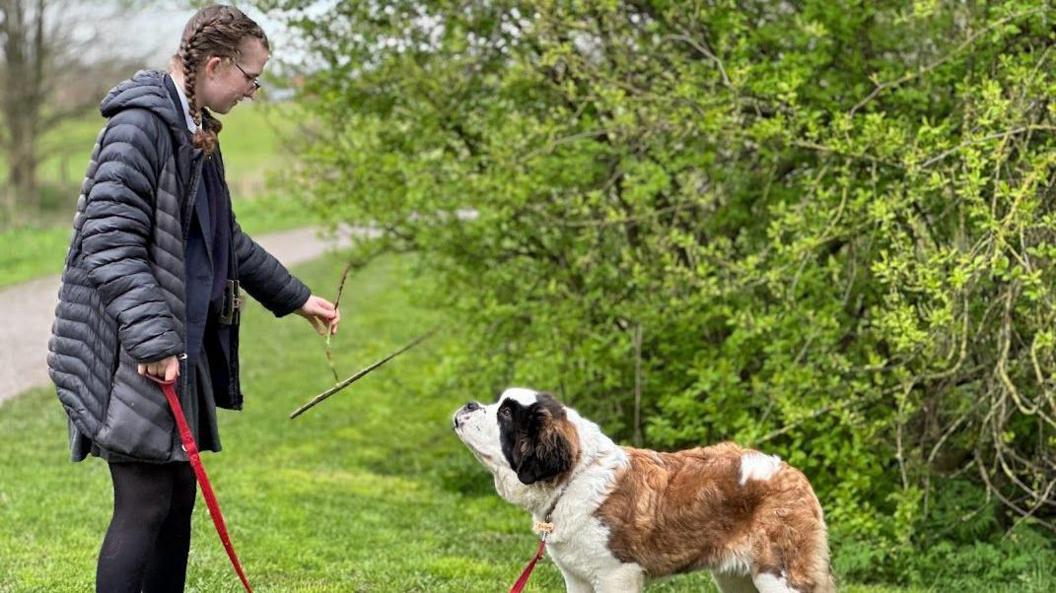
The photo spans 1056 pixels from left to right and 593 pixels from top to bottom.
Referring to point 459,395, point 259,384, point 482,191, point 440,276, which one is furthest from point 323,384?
point 482,191

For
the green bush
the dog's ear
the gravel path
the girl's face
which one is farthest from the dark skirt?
the gravel path

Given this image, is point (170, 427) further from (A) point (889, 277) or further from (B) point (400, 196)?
(B) point (400, 196)

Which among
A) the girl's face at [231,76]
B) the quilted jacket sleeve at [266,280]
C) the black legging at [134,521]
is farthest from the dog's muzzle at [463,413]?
the girl's face at [231,76]

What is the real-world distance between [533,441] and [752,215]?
5.11 meters

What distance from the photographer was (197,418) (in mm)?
4609

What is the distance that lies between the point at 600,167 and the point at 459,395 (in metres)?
3.45

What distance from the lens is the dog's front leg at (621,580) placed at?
511 cm

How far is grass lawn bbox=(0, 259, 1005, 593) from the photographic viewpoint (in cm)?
701

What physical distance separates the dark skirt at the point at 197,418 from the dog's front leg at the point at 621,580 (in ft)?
5.22

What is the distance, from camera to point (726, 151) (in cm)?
964

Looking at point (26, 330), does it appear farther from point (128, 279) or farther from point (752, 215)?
point (128, 279)

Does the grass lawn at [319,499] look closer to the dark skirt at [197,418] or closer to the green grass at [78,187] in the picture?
the green grass at [78,187]

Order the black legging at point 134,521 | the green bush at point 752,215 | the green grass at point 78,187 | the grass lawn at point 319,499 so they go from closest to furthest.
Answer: the black legging at point 134,521
the grass lawn at point 319,499
the green bush at point 752,215
the green grass at point 78,187

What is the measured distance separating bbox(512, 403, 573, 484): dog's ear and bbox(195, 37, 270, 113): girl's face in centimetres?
166
